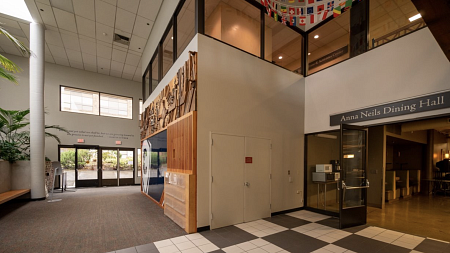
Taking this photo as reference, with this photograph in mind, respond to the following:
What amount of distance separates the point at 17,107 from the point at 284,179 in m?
12.1

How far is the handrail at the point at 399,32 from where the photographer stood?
4.05 metres

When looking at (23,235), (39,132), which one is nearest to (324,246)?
(23,235)

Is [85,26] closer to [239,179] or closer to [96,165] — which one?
[96,165]

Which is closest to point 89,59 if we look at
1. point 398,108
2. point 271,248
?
point 271,248

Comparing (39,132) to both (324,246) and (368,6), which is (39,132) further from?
(368,6)

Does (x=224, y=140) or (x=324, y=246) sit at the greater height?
(x=224, y=140)

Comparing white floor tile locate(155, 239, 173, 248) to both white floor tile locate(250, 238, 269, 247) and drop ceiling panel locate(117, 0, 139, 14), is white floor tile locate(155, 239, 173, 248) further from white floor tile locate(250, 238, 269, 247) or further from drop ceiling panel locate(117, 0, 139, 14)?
drop ceiling panel locate(117, 0, 139, 14)

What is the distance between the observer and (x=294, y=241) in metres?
3.59

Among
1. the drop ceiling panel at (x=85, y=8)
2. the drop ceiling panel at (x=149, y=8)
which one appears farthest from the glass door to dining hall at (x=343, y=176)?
the drop ceiling panel at (x=85, y=8)

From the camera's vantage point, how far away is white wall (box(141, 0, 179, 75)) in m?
5.98

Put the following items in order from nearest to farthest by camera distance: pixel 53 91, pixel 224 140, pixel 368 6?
pixel 224 140 < pixel 368 6 < pixel 53 91

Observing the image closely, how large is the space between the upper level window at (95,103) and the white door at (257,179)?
9.73 metres

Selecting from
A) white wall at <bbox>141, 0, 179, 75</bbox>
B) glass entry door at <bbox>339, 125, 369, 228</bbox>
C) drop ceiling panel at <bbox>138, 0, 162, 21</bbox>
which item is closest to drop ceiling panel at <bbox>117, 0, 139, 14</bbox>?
drop ceiling panel at <bbox>138, 0, 162, 21</bbox>

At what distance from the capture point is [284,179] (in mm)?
5500
